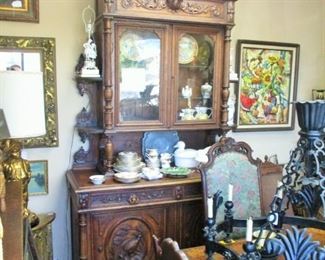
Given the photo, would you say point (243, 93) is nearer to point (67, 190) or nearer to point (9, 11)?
point (67, 190)

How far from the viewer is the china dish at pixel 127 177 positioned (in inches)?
97.6

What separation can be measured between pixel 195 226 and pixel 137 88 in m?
1.09

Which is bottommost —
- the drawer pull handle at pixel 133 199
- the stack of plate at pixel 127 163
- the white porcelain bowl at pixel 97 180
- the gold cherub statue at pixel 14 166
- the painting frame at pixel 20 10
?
the drawer pull handle at pixel 133 199

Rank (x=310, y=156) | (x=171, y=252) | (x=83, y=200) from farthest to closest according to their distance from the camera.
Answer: (x=83, y=200)
(x=310, y=156)
(x=171, y=252)

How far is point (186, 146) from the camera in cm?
308

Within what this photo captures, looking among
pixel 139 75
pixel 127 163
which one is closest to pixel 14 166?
pixel 127 163

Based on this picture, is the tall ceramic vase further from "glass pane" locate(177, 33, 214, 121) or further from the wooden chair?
"glass pane" locate(177, 33, 214, 121)

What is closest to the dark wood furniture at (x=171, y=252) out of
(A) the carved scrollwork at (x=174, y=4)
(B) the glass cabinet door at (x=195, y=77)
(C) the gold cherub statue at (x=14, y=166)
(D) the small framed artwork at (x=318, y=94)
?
(C) the gold cherub statue at (x=14, y=166)

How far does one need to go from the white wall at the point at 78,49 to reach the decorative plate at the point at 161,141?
525 mm

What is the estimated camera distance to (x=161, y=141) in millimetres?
2992

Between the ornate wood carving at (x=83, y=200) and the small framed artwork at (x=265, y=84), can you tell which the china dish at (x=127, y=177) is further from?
the small framed artwork at (x=265, y=84)

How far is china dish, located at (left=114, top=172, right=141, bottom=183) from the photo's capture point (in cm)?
248

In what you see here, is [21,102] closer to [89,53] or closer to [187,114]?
[89,53]

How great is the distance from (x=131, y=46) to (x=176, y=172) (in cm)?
96
